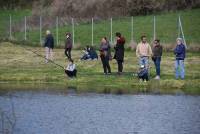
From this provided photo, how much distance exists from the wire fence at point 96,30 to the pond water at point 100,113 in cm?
2328

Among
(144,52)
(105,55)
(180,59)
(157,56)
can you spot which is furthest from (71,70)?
(180,59)

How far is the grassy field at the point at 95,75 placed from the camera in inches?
1476

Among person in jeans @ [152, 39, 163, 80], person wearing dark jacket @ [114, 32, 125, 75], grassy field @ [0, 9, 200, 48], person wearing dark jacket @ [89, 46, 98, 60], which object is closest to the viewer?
person in jeans @ [152, 39, 163, 80]

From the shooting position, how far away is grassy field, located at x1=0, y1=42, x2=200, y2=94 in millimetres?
37500

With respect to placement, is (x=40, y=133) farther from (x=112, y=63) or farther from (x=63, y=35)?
(x=63, y=35)

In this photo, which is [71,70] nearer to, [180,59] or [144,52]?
[144,52]

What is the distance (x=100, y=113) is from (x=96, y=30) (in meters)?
37.1

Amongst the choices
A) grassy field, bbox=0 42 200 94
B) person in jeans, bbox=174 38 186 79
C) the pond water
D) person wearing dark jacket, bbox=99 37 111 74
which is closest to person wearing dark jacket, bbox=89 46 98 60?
grassy field, bbox=0 42 200 94

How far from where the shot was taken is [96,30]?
64.3 metres

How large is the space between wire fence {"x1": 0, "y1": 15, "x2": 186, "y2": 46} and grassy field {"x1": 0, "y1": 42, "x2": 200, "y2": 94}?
6.91 m

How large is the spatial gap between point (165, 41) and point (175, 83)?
18465 mm

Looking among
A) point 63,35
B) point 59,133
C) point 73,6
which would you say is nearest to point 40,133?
point 59,133

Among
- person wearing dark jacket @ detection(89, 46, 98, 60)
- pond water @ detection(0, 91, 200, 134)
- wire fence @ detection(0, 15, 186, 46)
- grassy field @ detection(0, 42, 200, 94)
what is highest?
wire fence @ detection(0, 15, 186, 46)

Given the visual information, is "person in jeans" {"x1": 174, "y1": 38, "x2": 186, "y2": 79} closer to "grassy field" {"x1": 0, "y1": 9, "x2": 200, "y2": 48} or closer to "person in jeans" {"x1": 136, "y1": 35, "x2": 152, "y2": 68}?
"person in jeans" {"x1": 136, "y1": 35, "x2": 152, "y2": 68}
